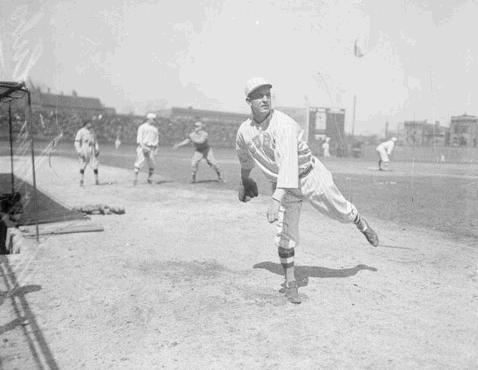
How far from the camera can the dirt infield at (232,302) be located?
300cm

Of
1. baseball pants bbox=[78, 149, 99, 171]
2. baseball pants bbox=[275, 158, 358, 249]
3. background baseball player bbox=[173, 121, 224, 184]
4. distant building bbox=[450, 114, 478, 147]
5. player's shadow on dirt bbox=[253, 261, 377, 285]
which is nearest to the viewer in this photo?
baseball pants bbox=[275, 158, 358, 249]

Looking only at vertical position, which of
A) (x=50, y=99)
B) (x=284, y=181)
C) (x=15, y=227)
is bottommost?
(x=15, y=227)

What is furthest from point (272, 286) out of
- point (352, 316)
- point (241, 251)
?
point (241, 251)

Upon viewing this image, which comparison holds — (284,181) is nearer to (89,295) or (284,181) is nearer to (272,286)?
(272,286)

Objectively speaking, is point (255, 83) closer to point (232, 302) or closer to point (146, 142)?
point (232, 302)

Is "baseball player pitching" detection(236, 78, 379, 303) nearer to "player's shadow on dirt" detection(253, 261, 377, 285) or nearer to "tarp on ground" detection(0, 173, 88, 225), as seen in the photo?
"player's shadow on dirt" detection(253, 261, 377, 285)

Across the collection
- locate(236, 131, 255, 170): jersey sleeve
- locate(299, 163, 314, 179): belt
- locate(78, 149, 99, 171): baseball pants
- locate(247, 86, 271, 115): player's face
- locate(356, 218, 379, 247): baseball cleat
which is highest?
locate(247, 86, 271, 115): player's face

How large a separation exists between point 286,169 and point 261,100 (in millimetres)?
710

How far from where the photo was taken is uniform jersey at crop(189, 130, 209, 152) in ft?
47.3

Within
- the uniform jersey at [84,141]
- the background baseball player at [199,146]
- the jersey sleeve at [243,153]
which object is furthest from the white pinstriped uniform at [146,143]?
the jersey sleeve at [243,153]

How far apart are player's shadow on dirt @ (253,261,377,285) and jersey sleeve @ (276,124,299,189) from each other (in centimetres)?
138

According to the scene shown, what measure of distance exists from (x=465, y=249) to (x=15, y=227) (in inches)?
282

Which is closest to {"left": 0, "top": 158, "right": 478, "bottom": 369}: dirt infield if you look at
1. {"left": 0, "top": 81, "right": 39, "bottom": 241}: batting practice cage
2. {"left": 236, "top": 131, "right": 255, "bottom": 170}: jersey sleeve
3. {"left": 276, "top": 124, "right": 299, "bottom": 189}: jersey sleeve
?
{"left": 276, "top": 124, "right": 299, "bottom": 189}: jersey sleeve

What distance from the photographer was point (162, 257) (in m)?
5.57
